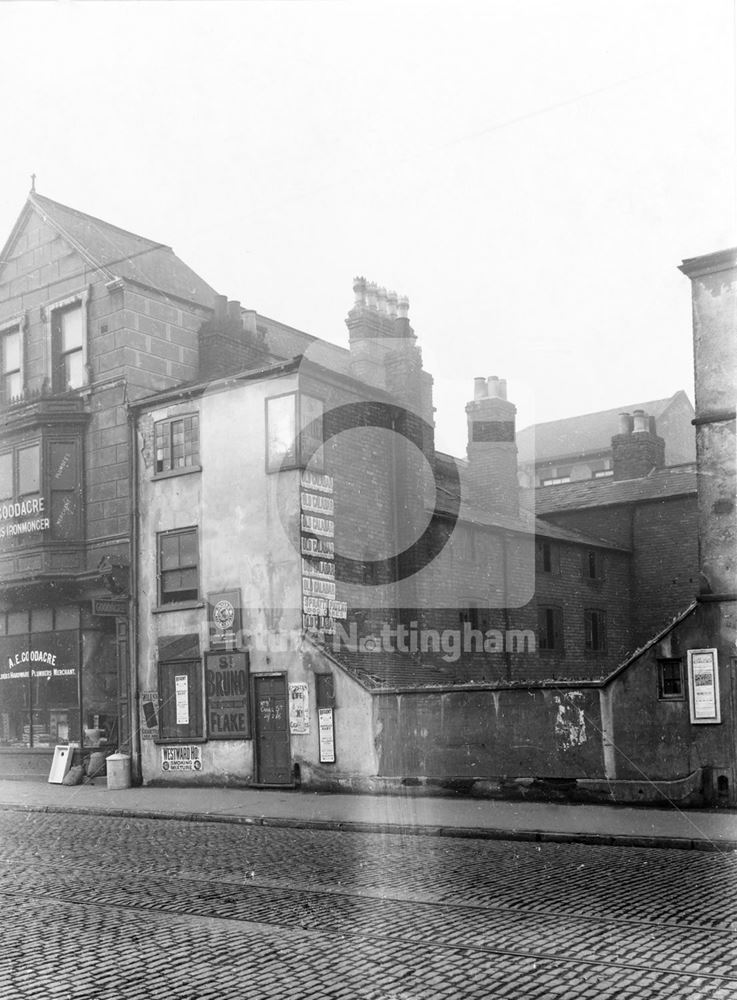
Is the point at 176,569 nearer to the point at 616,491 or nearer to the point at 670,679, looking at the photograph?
the point at 670,679

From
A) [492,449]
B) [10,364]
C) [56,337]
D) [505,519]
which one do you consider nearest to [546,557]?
[505,519]

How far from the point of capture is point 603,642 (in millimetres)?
32156

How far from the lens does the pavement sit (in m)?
13.4

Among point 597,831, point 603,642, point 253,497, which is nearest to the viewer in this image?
point 597,831

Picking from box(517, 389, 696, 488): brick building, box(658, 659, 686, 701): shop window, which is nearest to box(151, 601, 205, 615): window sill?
box(658, 659, 686, 701): shop window

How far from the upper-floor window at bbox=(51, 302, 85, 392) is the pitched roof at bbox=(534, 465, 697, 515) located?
16.5 metres

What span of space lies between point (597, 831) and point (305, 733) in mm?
7523

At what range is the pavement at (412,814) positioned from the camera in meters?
13.4

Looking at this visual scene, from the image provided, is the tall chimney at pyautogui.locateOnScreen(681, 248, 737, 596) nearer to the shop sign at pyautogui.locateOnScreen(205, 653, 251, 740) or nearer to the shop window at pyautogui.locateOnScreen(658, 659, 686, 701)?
the shop window at pyautogui.locateOnScreen(658, 659, 686, 701)

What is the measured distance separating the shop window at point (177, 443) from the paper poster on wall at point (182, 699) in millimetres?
4434

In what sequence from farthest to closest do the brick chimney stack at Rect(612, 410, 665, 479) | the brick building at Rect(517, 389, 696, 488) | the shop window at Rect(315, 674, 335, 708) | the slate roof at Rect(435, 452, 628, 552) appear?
the brick building at Rect(517, 389, 696, 488)
the brick chimney stack at Rect(612, 410, 665, 479)
the slate roof at Rect(435, 452, 628, 552)
the shop window at Rect(315, 674, 335, 708)

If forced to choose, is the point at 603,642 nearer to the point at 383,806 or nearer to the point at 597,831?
Result: the point at 383,806

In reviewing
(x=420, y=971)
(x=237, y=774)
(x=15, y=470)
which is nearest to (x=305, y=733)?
(x=237, y=774)

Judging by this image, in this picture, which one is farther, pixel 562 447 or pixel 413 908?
pixel 562 447
